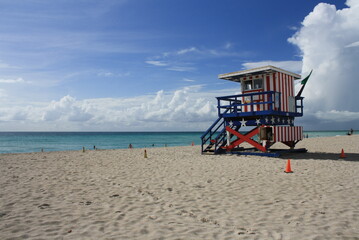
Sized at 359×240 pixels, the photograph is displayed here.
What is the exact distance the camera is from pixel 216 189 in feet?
29.2

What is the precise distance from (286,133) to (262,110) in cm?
210

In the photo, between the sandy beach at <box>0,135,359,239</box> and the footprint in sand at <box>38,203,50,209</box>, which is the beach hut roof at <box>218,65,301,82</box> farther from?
the footprint in sand at <box>38,203,50,209</box>

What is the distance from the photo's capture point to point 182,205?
7.21 m

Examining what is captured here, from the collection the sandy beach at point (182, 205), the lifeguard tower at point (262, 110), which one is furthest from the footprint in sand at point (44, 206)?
the lifeguard tower at point (262, 110)

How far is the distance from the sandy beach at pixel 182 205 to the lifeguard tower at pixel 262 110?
622cm

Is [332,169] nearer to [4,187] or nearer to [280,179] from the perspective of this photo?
[280,179]

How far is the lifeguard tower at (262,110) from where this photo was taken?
1749 cm

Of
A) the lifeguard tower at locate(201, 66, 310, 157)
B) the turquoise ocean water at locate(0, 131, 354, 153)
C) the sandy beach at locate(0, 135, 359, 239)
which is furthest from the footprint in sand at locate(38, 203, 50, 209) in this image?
the turquoise ocean water at locate(0, 131, 354, 153)

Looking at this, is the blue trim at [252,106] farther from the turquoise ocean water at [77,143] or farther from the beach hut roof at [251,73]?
the turquoise ocean water at [77,143]

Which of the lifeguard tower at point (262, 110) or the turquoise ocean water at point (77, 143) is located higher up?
the lifeguard tower at point (262, 110)

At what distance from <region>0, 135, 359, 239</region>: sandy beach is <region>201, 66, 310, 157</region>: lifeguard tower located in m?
6.22

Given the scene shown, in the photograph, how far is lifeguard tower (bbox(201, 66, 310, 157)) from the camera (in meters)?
17.5

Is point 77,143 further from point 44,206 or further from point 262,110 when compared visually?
point 44,206

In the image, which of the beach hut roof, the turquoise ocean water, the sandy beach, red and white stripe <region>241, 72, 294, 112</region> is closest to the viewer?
the sandy beach
